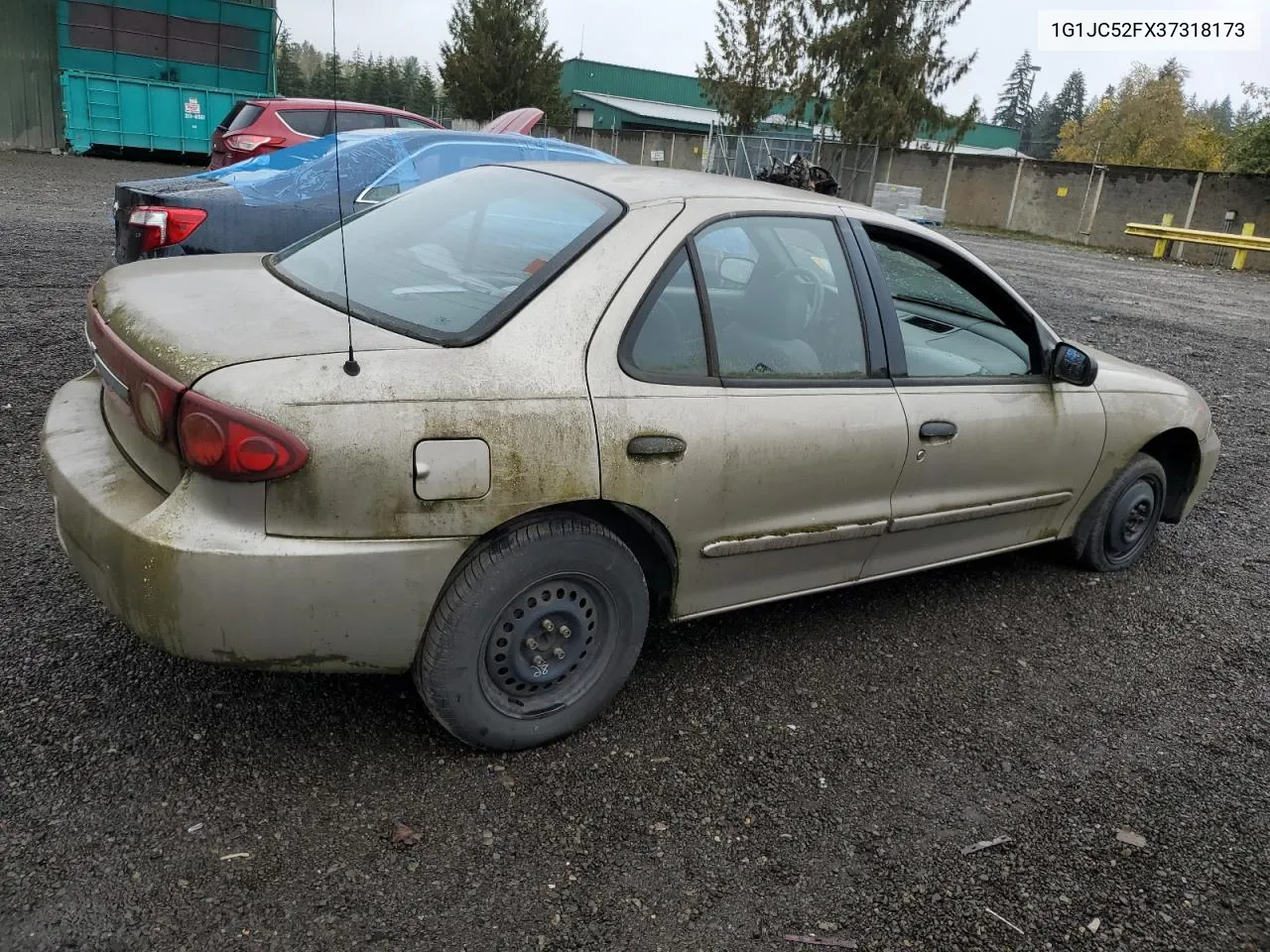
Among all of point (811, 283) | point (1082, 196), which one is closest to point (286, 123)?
point (811, 283)

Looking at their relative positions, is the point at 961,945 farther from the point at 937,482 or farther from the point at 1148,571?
the point at 1148,571

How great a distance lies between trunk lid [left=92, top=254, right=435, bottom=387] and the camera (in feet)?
7.57

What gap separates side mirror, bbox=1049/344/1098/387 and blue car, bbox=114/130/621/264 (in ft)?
8.04

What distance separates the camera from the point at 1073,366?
358 cm

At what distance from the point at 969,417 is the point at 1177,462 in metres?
1.74

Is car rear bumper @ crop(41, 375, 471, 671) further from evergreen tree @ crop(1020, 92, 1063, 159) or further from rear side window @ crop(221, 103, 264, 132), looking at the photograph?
evergreen tree @ crop(1020, 92, 1063, 159)

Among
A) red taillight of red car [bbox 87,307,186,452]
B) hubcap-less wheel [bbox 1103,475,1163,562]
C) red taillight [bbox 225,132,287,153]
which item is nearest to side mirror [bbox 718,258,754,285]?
red taillight of red car [bbox 87,307,186,452]

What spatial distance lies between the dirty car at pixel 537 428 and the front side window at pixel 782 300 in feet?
0.03

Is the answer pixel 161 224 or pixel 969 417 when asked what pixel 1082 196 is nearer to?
pixel 161 224

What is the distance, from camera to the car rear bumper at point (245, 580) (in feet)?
7.14

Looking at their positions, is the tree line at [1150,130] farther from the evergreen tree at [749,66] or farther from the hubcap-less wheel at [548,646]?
the hubcap-less wheel at [548,646]

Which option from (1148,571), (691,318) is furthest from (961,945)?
(1148,571)

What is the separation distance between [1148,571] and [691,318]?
9.53 ft

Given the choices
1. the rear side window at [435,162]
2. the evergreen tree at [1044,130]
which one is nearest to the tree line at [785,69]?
the rear side window at [435,162]
